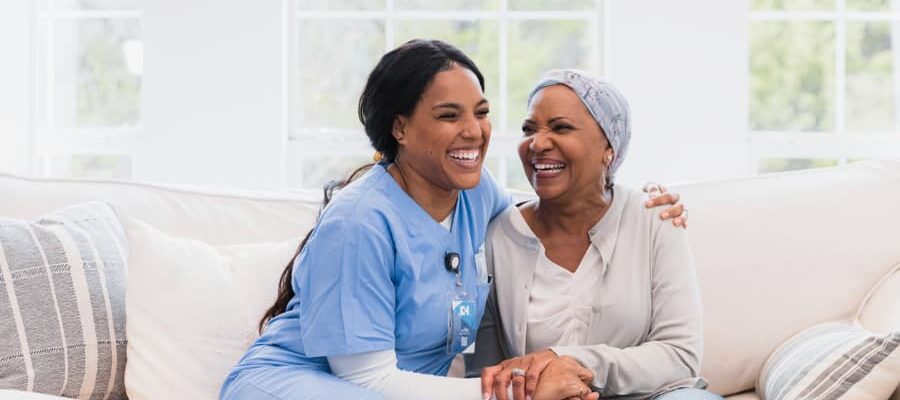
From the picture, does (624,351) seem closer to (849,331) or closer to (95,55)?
(849,331)

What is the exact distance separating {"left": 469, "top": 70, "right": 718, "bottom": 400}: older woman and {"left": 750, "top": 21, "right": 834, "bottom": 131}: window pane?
1.80 m

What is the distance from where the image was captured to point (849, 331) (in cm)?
226

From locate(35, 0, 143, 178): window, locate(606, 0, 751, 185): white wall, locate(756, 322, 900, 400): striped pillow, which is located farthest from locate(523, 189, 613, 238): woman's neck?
locate(35, 0, 143, 178): window

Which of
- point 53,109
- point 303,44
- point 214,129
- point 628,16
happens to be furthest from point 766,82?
point 53,109

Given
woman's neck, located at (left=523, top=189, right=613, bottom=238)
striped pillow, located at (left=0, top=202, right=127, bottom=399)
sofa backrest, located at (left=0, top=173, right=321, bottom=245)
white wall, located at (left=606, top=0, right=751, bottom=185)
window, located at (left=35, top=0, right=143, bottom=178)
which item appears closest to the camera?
striped pillow, located at (left=0, top=202, right=127, bottom=399)

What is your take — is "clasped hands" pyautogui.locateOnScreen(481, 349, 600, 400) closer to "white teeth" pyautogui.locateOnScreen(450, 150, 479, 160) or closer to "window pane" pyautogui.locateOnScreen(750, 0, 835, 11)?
"white teeth" pyautogui.locateOnScreen(450, 150, 479, 160)

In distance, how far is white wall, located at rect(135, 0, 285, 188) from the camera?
12.1ft

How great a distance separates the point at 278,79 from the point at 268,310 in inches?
62.2

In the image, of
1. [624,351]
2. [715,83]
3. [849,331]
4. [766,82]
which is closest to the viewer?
[624,351]

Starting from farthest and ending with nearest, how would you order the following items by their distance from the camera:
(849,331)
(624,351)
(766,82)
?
(766,82) < (849,331) < (624,351)

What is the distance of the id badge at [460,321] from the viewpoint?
205cm

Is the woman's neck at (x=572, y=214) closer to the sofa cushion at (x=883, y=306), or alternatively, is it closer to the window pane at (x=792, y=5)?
the sofa cushion at (x=883, y=306)

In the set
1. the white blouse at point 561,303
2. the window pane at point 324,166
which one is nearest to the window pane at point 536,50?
the window pane at point 324,166

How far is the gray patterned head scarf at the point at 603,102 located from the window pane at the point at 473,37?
5.32ft
